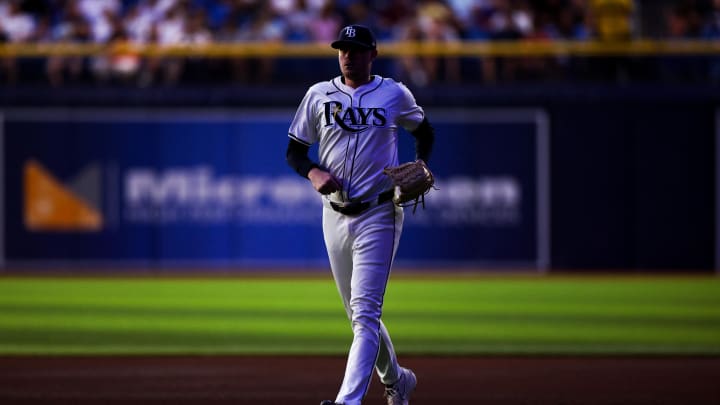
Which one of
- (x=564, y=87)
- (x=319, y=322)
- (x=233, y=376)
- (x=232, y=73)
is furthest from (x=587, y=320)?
(x=232, y=73)

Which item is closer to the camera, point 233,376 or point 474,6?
point 233,376

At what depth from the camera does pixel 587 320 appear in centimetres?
1188

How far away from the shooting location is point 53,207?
755 inches

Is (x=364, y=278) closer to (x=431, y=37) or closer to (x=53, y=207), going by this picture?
(x=431, y=37)

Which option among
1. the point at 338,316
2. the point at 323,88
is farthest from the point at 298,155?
the point at 338,316

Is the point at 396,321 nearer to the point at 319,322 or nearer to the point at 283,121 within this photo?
the point at 319,322

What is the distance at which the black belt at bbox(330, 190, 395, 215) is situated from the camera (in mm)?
5980

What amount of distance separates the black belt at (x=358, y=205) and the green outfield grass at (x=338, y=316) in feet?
11.2

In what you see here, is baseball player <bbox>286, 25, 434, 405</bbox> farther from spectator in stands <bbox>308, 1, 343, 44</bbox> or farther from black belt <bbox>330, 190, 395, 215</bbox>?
spectator in stands <bbox>308, 1, 343, 44</bbox>

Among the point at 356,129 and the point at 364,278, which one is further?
the point at 356,129

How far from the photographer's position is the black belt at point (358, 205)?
598 cm

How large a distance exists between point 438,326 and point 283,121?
8585 millimetres

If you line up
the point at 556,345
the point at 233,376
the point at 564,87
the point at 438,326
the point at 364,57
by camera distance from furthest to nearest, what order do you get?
the point at 564,87, the point at 438,326, the point at 556,345, the point at 233,376, the point at 364,57

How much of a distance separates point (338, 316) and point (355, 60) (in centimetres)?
664
